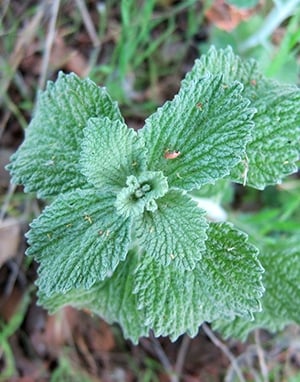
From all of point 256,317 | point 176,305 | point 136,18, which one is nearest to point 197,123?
point 176,305

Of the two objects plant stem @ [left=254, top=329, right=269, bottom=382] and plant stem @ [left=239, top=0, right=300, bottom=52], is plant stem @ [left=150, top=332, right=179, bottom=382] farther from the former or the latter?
plant stem @ [left=239, top=0, right=300, bottom=52]

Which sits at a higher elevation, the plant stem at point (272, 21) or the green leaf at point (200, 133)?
the plant stem at point (272, 21)

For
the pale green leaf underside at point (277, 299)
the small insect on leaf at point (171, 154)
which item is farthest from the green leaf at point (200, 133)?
the pale green leaf underside at point (277, 299)

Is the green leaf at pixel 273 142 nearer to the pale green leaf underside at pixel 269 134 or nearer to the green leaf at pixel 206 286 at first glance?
the pale green leaf underside at pixel 269 134

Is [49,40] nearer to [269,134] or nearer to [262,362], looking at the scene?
[269,134]

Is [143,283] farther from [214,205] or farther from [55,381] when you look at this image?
[55,381]

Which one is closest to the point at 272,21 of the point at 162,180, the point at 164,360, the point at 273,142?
the point at 273,142
